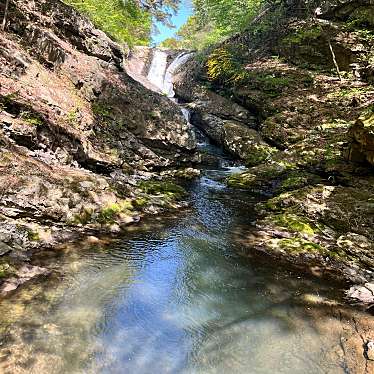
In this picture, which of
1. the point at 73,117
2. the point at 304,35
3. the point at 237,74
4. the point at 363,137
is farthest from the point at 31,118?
the point at 304,35

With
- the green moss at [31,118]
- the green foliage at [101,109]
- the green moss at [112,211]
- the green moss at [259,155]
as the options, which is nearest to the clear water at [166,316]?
the green moss at [112,211]

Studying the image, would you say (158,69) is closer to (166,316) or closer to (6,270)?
(6,270)

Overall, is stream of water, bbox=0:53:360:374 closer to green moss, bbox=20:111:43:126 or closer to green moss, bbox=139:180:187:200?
green moss, bbox=139:180:187:200

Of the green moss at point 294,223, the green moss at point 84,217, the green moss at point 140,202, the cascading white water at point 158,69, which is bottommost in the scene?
the green moss at point 84,217

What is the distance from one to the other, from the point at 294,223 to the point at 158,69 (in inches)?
842

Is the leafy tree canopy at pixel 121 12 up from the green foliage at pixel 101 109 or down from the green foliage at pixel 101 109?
up

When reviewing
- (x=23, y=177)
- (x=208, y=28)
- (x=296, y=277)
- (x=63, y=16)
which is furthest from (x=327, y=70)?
(x=208, y=28)

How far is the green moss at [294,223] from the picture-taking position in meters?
8.32

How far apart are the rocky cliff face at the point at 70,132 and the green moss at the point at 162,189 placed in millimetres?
55

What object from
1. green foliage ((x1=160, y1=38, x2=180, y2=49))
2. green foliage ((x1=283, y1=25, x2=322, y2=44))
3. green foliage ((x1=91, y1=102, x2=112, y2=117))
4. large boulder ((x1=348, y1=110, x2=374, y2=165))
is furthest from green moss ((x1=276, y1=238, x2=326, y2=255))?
green foliage ((x1=160, y1=38, x2=180, y2=49))

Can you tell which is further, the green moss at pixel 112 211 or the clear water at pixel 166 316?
the green moss at pixel 112 211

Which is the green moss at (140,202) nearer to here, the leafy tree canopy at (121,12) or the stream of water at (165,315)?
the stream of water at (165,315)

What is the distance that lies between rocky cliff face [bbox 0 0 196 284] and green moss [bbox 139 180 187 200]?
0.06 metres

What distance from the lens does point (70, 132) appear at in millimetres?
9852
